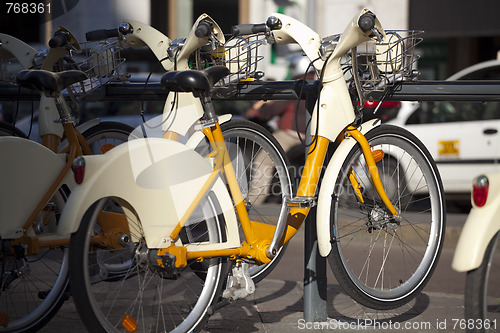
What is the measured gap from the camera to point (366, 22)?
135 inches

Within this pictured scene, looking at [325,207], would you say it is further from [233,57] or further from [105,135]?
[105,135]

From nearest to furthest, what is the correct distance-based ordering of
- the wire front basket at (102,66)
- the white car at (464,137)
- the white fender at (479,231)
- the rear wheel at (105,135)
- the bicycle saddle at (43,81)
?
the white fender at (479,231) < the bicycle saddle at (43,81) < the wire front basket at (102,66) < the rear wheel at (105,135) < the white car at (464,137)

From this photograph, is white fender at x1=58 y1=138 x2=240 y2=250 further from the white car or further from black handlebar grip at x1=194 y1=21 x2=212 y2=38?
the white car

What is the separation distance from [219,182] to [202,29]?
75 centimetres

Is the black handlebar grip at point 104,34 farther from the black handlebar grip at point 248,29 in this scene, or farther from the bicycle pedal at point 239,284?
the bicycle pedal at point 239,284

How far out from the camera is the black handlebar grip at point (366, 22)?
3434 mm

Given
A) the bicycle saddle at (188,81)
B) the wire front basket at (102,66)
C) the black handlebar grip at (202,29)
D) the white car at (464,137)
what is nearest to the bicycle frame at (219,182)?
the bicycle saddle at (188,81)

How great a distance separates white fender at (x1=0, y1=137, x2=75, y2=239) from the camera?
342 cm

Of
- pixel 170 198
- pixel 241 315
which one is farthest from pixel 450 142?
pixel 170 198

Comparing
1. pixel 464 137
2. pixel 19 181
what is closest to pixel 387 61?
pixel 19 181

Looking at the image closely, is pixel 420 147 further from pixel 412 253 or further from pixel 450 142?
pixel 450 142

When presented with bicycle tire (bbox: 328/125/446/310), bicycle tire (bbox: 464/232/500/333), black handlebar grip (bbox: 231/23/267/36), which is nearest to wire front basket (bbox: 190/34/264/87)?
black handlebar grip (bbox: 231/23/267/36)

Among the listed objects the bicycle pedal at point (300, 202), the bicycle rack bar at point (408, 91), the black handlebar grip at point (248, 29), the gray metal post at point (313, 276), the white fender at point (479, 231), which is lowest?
the gray metal post at point (313, 276)

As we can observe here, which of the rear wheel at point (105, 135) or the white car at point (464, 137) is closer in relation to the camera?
the rear wheel at point (105, 135)
